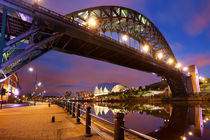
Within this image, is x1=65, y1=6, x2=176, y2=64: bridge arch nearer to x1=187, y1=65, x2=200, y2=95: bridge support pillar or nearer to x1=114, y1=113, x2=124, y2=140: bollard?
x1=187, y1=65, x2=200, y2=95: bridge support pillar

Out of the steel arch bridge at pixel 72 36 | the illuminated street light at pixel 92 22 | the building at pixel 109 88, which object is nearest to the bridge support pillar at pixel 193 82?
the steel arch bridge at pixel 72 36

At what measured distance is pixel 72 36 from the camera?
68.4 feet

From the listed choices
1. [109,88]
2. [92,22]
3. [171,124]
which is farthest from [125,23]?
[109,88]

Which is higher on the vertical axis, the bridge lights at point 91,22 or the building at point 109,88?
the bridge lights at point 91,22

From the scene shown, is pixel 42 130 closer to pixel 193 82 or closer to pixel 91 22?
pixel 91 22

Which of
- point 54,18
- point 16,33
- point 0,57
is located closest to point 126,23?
point 54,18

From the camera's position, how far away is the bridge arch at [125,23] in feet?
101

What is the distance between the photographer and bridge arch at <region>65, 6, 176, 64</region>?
30812 millimetres

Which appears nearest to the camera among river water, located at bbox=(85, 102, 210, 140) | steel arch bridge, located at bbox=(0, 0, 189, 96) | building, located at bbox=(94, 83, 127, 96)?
river water, located at bbox=(85, 102, 210, 140)

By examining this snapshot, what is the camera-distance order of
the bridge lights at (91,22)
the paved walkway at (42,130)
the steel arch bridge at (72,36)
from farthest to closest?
the bridge lights at (91,22), the steel arch bridge at (72,36), the paved walkway at (42,130)

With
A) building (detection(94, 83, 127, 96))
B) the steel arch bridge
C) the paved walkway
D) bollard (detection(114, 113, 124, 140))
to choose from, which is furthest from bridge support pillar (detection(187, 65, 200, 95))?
building (detection(94, 83, 127, 96))

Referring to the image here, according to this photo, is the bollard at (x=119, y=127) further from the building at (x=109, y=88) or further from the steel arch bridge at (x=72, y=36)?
the building at (x=109, y=88)

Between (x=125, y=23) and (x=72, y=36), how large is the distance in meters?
26.8

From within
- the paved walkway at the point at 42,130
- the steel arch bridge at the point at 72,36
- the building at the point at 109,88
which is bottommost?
the building at the point at 109,88
